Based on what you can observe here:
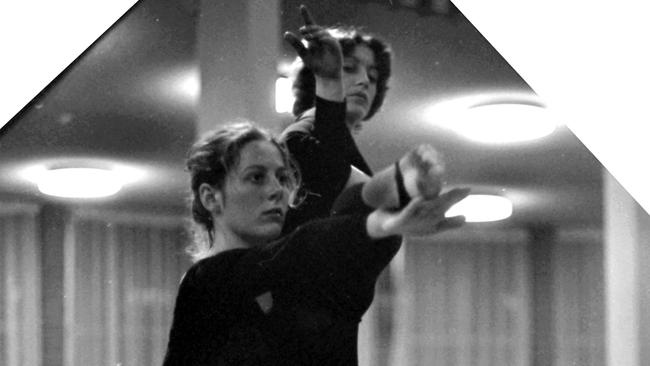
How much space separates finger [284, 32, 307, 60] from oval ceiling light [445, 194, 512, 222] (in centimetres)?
28

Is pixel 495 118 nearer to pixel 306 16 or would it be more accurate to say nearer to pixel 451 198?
pixel 451 198

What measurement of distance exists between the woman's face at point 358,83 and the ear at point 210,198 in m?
0.20

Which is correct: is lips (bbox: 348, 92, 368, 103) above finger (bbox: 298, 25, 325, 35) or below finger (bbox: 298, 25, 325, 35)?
below

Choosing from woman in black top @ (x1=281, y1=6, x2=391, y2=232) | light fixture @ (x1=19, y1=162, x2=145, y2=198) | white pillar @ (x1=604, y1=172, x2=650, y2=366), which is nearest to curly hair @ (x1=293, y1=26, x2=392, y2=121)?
woman in black top @ (x1=281, y1=6, x2=391, y2=232)

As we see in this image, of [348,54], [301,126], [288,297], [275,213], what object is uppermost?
[348,54]

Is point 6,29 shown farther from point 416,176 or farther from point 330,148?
point 416,176

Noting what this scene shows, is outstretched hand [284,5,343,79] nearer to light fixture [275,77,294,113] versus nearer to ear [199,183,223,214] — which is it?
light fixture [275,77,294,113]

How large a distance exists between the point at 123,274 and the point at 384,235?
1.08ft

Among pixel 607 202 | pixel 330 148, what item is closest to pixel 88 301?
pixel 330 148

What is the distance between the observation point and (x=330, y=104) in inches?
54.4

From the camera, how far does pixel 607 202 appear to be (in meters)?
1.48

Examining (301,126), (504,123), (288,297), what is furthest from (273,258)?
(504,123)

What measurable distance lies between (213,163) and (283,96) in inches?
4.9

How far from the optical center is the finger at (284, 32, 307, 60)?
4.58 feet
